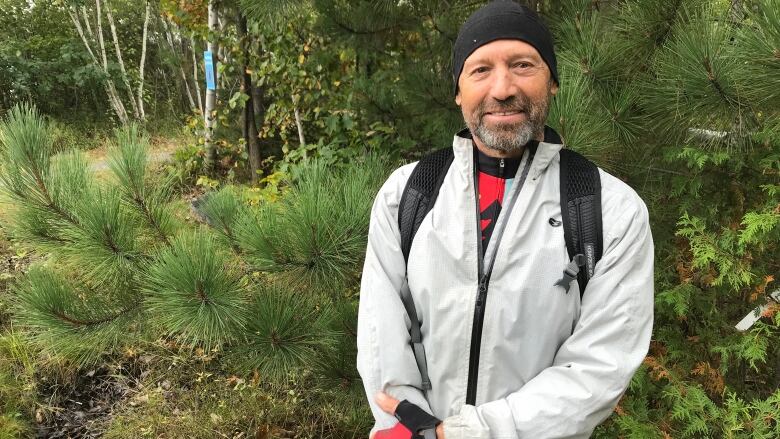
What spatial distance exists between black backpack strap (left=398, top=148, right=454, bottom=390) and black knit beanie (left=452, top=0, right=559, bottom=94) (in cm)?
34

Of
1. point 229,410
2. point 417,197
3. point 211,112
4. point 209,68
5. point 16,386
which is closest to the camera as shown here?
point 417,197

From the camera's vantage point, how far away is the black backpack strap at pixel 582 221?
123 centimetres

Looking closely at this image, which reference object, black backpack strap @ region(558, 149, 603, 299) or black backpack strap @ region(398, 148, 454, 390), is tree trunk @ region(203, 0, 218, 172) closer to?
black backpack strap @ region(398, 148, 454, 390)

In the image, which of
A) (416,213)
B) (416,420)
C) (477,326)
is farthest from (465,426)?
(416,213)

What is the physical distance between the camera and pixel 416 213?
55.2 inches

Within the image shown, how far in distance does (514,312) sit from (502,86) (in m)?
0.58

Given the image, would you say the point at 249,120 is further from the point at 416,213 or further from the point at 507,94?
the point at 507,94

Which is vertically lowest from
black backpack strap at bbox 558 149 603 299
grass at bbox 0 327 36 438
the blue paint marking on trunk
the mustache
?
grass at bbox 0 327 36 438

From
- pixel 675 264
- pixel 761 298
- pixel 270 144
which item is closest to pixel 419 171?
pixel 675 264

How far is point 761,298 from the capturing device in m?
2.19

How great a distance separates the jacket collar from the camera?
4.35ft

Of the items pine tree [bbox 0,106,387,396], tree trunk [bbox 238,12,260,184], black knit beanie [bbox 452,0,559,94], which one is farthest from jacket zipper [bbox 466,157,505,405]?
tree trunk [bbox 238,12,260,184]

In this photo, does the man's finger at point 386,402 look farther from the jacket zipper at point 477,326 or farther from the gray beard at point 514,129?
the gray beard at point 514,129

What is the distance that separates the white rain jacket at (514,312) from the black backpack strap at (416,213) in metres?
0.02
